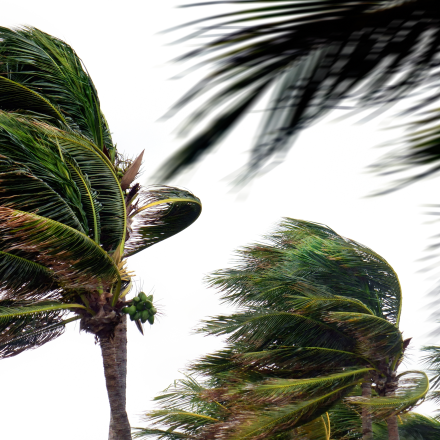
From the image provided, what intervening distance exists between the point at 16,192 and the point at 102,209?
210 cm

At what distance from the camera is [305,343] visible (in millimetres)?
10797

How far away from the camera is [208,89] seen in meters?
1.05

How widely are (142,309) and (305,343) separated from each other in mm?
3699

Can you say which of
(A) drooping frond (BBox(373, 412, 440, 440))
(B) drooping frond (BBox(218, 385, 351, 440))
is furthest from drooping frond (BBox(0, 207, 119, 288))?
(A) drooping frond (BBox(373, 412, 440, 440))

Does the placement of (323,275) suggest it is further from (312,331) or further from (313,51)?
(313,51)

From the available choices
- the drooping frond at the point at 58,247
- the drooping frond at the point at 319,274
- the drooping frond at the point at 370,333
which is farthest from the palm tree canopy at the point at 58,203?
the drooping frond at the point at 370,333

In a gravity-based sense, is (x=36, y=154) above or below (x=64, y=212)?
above

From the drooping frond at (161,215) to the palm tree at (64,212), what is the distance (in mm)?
28

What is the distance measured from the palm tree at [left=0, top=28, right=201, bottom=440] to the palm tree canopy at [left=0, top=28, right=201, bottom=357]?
0.02 meters

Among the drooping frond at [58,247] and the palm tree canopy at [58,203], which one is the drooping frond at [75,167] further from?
the drooping frond at [58,247]

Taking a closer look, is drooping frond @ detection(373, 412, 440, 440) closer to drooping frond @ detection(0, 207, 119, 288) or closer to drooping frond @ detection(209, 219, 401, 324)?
drooping frond @ detection(209, 219, 401, 324)

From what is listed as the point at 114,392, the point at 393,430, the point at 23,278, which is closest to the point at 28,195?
the point at 23,278

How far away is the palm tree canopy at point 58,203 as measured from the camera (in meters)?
7.25

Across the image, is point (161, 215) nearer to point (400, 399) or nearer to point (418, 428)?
point (400, 399)
